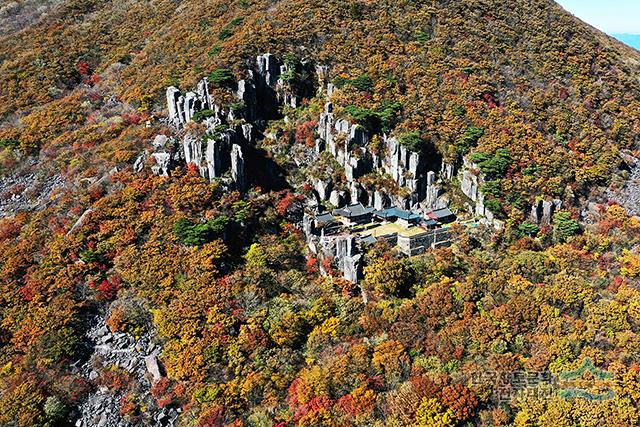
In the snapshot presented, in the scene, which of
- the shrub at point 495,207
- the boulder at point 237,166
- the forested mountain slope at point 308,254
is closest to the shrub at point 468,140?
the forested mountain slope at point 308,254

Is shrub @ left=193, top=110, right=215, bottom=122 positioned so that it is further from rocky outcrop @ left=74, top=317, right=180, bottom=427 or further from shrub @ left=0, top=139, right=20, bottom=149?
rocky outcrop @ left=74, top=317, right=180, bottom=427

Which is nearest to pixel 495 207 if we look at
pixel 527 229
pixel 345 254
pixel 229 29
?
pixel 527 229

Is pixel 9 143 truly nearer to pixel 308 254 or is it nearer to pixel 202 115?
pixel 202 115

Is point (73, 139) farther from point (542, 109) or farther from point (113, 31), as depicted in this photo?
point (542, 109)

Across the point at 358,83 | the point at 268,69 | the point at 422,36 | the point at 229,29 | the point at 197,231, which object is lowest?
the point at 197,231

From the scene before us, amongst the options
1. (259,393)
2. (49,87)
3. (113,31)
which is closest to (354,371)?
(259,393)

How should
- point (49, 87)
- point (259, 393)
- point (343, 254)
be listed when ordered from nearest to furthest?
point (259, 393) < point (343, 254) < point (49, 87)

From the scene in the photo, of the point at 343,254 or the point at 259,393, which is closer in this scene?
the point at 259,393
